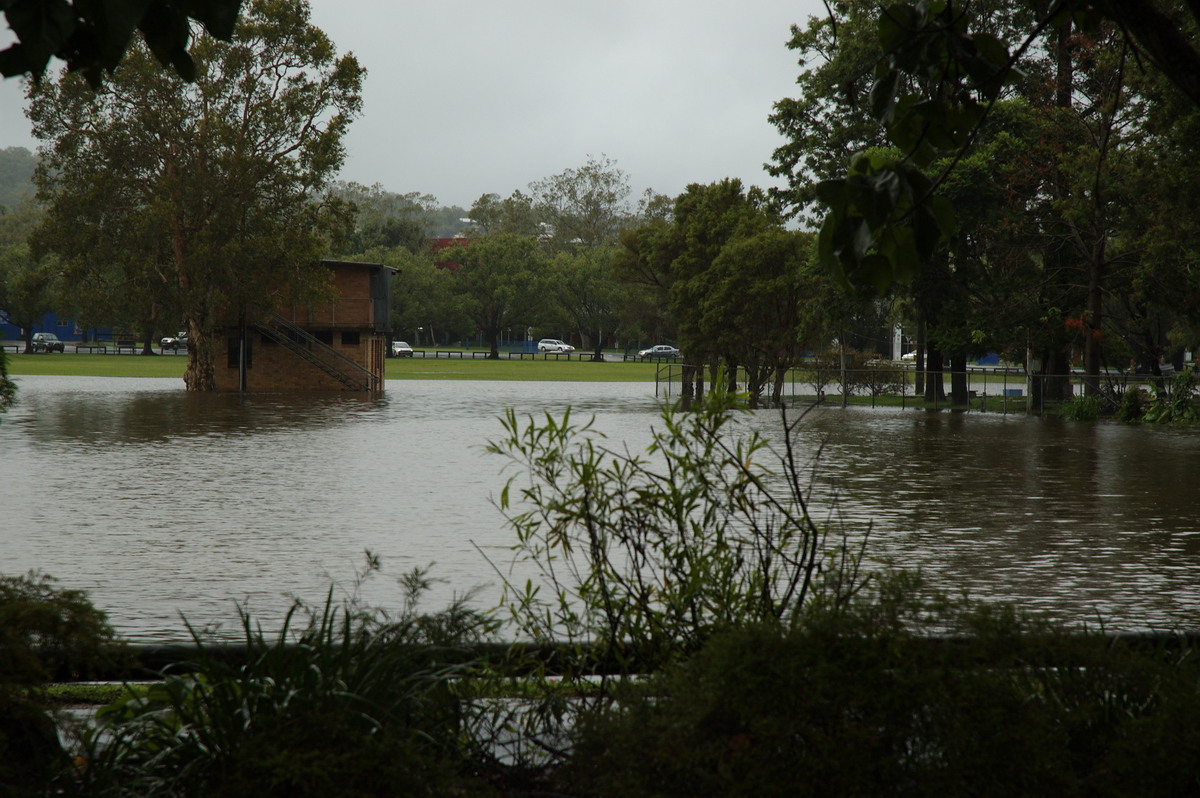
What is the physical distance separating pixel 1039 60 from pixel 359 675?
139ft

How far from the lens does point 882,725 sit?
302 centimetres

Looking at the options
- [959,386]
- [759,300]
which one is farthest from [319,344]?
[959,386]

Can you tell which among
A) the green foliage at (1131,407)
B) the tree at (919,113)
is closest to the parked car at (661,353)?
the green foliage at (1131,407)

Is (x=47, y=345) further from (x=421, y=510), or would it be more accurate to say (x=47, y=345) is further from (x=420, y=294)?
(x=421, y=510)

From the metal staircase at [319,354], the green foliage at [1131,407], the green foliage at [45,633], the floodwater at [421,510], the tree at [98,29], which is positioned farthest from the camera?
the metal staircase at [319,354]

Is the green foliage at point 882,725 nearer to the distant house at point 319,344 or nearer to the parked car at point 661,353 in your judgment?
the distant house at point 319,344

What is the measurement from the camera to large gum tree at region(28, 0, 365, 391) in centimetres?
4475

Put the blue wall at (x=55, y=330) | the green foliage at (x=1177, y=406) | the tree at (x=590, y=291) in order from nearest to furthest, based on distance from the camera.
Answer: the green foliage at (x=1177, y=406) < the tree at (x=590, y=291) < the blue wall at (x=55, y=330)

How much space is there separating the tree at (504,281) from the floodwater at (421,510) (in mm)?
74796

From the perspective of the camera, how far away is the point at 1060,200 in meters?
33.4

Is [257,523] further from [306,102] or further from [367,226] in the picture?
[367,226]

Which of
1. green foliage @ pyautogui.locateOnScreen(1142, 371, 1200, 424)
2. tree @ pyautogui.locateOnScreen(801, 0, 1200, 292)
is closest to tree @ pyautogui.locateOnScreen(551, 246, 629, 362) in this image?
green foliage @ pyautogui.locateOnScreen(1142, 371, 1200, 424)

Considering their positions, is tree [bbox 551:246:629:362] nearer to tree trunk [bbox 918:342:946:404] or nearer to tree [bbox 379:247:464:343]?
tree [bbox 379:247:464:343]

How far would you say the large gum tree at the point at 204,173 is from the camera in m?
44.8
